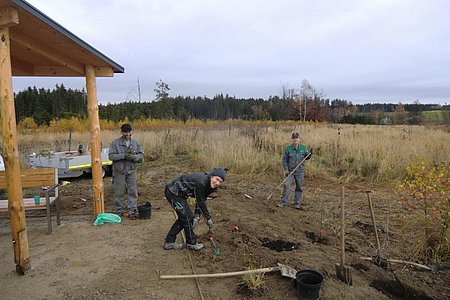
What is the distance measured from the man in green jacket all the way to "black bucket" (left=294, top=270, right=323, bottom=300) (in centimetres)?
365

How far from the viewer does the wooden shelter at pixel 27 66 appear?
3.58 metres

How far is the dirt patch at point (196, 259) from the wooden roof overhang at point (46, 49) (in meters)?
2.65

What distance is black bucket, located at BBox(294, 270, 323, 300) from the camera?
332 centimetres

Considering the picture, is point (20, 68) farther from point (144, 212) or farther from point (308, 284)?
point (308, 284)

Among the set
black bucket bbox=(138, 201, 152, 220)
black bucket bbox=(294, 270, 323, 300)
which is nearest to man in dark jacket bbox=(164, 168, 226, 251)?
black bucket bbox=(294, 270, 323, 300)

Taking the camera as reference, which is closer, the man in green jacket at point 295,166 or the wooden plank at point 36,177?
the wooden plank at point 36,177

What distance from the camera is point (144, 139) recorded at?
15484 millimetres

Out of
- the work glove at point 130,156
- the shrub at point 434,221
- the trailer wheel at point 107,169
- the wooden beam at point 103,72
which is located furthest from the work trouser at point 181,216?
the trailer wheel at point 107,169

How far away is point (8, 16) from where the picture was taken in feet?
11.2

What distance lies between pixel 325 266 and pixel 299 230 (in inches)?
59.3

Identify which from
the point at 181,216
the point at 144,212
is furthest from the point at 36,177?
the point at 181,216

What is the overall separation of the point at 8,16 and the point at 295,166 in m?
5.68

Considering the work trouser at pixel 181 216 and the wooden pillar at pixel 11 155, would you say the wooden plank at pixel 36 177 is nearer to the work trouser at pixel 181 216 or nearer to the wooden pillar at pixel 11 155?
the wooden pillar at pixel 11 155

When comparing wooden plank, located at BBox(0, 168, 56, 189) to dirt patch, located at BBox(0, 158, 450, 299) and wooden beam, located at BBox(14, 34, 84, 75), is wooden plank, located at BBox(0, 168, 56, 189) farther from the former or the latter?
wooden beam, located at BBox(14, 34, 84, 75)
